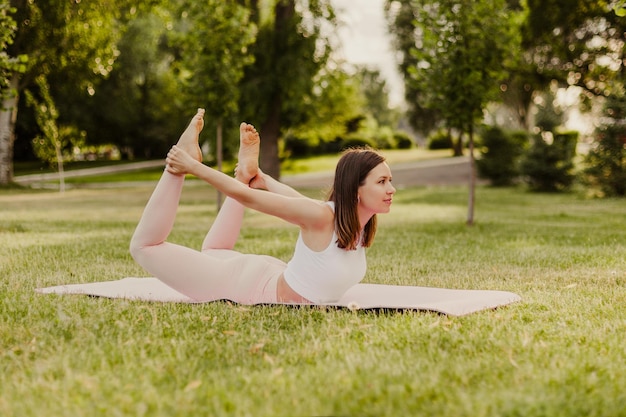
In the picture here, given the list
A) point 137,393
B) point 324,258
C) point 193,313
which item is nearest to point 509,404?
point 137,393

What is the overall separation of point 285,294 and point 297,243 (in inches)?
17.6

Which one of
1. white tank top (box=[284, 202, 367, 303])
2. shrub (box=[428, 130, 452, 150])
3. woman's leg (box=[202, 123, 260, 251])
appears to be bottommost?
shrub (box=[428, 130, 452, 150])

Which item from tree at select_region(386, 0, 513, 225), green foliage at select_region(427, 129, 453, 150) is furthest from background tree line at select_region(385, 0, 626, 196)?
green foliage at select_region(427, 129, 453, 150)

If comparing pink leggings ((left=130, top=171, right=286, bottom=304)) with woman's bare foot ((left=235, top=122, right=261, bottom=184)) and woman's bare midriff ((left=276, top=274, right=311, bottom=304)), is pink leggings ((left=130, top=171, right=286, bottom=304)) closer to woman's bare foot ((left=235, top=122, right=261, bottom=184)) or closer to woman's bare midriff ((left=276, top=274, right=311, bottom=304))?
woman's bare midriff ((left=276, top=274, right=311, bottom=304))

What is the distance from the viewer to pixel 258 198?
422 centimetres

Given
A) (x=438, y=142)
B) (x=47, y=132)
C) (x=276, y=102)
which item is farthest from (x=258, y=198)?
(x=438, y=142)

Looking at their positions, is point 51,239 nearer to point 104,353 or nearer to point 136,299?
point 136,299

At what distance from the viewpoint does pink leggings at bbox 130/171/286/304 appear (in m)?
4.55

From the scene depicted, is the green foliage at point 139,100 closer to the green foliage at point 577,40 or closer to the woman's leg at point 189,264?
the green foliage at point 577,40

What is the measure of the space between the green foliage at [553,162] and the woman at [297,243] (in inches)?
718

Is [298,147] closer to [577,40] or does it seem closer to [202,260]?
A: [577,40]

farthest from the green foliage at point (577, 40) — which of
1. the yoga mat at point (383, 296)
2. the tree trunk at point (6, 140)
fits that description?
the yoga mat at point (383, 296)

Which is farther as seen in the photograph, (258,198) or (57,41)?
(57,41)

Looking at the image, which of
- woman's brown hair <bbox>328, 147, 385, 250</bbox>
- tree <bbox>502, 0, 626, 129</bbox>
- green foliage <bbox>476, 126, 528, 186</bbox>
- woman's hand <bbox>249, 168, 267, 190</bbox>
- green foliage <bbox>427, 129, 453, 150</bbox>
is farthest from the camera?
green foliage <bbox>427, 129, 453, 150</bbox>
